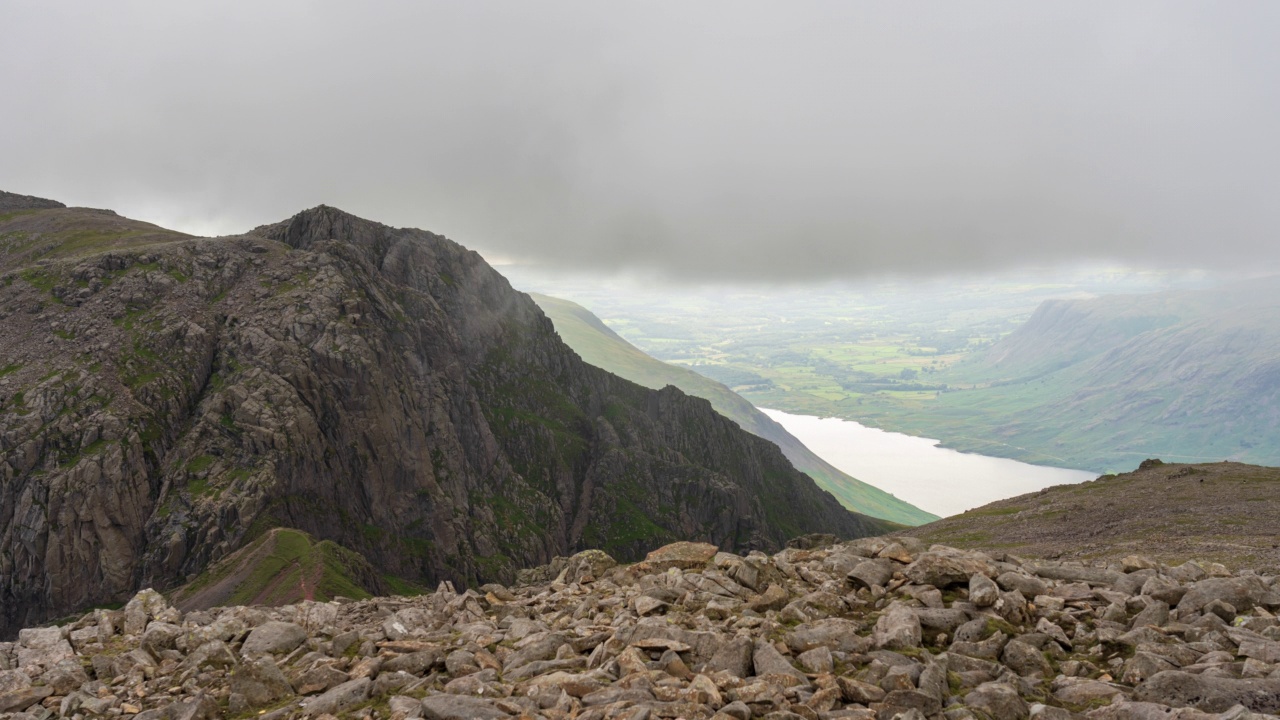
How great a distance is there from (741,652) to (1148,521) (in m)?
87.5

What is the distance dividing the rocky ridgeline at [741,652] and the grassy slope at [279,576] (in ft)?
299

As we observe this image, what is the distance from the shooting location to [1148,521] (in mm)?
79625

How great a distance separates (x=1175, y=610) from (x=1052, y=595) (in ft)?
11.6

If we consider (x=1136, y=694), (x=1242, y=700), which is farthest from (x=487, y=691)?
(x=1242, y=700)

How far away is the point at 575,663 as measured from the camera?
1945cm

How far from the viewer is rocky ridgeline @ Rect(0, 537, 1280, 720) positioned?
16266mm

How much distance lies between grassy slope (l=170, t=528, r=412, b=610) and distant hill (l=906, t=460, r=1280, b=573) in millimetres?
102105

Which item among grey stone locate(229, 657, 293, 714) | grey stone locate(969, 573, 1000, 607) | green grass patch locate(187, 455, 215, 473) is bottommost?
green grass patch locate(187, 455, 215, 473)

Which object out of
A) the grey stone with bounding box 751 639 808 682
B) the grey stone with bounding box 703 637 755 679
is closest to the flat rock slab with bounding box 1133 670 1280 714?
the grey stone with bounding box 751 639 808 682

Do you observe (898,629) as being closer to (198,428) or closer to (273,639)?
(273,639)

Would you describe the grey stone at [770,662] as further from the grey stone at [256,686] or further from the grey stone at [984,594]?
the grey stone at [256,686]

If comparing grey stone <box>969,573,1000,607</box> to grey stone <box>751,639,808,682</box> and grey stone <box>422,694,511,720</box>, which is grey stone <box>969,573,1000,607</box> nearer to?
grey stone <box>751,639,808,682</box>

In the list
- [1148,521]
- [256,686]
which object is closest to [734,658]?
[256,686]

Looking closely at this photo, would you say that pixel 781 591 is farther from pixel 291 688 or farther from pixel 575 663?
pixel 291 688
